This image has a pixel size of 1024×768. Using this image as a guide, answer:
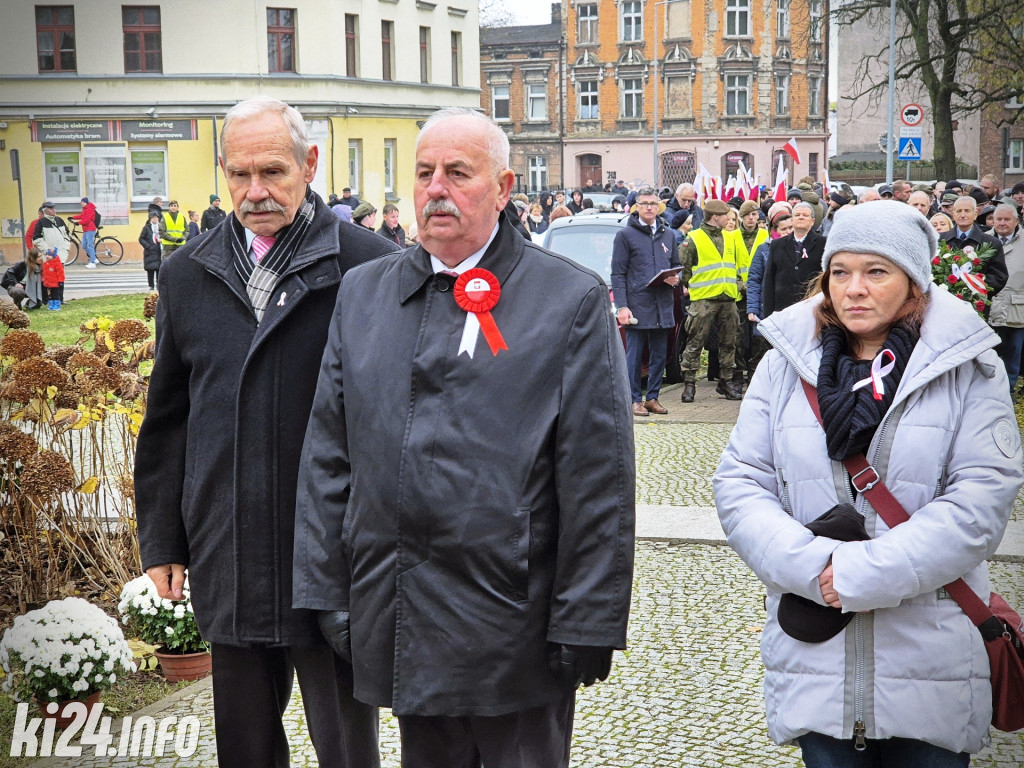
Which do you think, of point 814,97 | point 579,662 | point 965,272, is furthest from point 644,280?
point 814,97

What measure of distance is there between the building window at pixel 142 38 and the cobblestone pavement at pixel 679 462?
2245 cm

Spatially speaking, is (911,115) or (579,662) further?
(911,115)

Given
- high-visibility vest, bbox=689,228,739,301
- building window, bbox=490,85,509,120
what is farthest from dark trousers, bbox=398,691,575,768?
building window, bbox=490,85,509,120

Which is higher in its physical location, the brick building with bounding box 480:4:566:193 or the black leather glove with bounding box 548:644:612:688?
the brick building with bounding box 480:4:566:193

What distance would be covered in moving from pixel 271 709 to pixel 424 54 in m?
42.8

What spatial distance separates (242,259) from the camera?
3.44 metres

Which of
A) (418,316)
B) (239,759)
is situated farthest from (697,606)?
(418,316)

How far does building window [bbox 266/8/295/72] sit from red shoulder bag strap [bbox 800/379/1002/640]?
34.4 metres

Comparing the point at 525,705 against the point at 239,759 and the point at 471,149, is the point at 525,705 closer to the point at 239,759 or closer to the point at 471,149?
the point at 239,759

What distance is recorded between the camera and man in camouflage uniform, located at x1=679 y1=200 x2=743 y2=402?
1269cm

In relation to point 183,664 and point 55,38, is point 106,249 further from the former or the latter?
point 183,664

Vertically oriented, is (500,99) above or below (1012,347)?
above

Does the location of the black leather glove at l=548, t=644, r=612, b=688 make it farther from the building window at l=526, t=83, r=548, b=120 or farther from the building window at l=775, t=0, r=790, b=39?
the building window at l=526, t=83, r=548, b=120

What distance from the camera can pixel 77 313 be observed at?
73.2 ft
